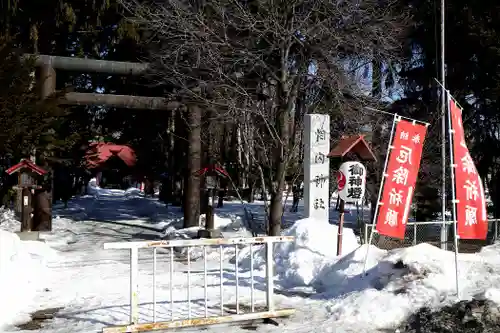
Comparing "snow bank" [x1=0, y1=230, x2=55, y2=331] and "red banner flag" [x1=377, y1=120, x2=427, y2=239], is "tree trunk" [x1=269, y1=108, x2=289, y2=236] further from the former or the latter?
"snow bank" [x1=0, y1=230, x2=55, y2=331]

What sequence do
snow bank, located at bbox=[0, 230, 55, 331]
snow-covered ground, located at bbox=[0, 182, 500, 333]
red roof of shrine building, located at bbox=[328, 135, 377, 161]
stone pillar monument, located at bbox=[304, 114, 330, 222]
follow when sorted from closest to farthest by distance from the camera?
1. snow-covered ground, located at bbox=[0, 182, 500, 333]
2. snow bank, located at bbox=[0, 230, 55, 331]
3. red roof of shrine building, located at bbox=[328, 135, 377, 161]
4. stone pillar monument, located at bbox=[304, 114, 330, 222]

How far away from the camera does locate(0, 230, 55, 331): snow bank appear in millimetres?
7621

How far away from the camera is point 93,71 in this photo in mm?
18625

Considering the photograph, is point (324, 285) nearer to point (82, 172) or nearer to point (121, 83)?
point (121, 83)

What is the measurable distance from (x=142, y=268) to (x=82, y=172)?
69.1 feet

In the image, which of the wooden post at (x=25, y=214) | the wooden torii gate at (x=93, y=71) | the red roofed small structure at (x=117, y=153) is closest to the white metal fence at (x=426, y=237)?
the wooden torii gate at (x=93, y=71)

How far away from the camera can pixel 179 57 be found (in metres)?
15.9

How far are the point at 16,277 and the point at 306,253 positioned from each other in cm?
542

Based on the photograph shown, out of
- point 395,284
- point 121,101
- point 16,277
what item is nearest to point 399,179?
point 395,284

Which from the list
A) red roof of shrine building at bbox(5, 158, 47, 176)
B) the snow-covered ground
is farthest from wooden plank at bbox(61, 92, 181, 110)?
A: the snow-covered ground

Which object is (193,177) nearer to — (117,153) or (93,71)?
(93,71)

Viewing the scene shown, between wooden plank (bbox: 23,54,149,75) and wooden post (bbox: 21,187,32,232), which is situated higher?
wooden plank (bbox: 23,54,149,75)

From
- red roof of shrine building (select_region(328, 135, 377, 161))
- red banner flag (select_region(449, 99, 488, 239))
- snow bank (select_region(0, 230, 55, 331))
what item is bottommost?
snow bank (select_region(0, 230, 55, 331))

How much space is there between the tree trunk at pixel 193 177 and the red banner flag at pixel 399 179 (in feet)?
36.0
